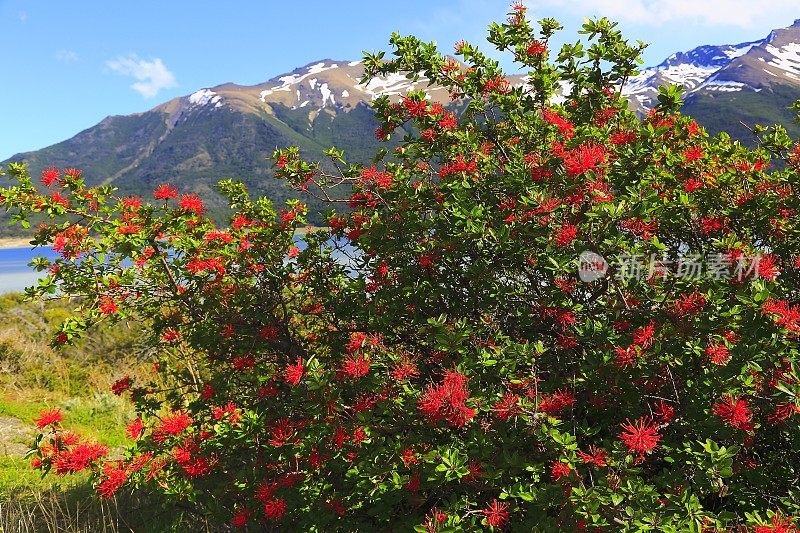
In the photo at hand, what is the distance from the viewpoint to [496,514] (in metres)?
2.97

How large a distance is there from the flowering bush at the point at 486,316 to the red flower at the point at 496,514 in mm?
20

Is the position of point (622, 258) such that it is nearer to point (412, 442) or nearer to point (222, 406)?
point (412, 442)

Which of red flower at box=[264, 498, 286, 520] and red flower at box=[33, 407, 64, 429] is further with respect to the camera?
red flower at box=[33, 407, 64, 429]

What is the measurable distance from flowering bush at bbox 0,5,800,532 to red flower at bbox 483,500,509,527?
2 centimetres

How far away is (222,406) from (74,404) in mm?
7588

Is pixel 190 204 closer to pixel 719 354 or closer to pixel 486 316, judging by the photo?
pixel 486 316

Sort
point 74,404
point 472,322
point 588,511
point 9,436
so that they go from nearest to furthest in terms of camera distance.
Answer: point 588,511
point 472,322
point 9,436
point 74,404

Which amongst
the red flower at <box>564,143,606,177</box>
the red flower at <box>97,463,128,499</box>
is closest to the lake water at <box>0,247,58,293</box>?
the red flower at <box>97,463,128,499</box>

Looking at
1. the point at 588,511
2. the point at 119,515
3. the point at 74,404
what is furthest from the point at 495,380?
the point at 74,404

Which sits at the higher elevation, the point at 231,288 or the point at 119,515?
the point at 231,288

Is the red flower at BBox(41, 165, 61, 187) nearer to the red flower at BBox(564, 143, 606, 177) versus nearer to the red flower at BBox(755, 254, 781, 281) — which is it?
the red flower at BBox(564, 143, 606, 177)

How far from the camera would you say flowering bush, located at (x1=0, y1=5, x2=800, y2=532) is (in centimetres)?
281

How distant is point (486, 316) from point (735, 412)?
5.05ft

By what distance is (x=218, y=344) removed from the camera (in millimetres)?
4945
